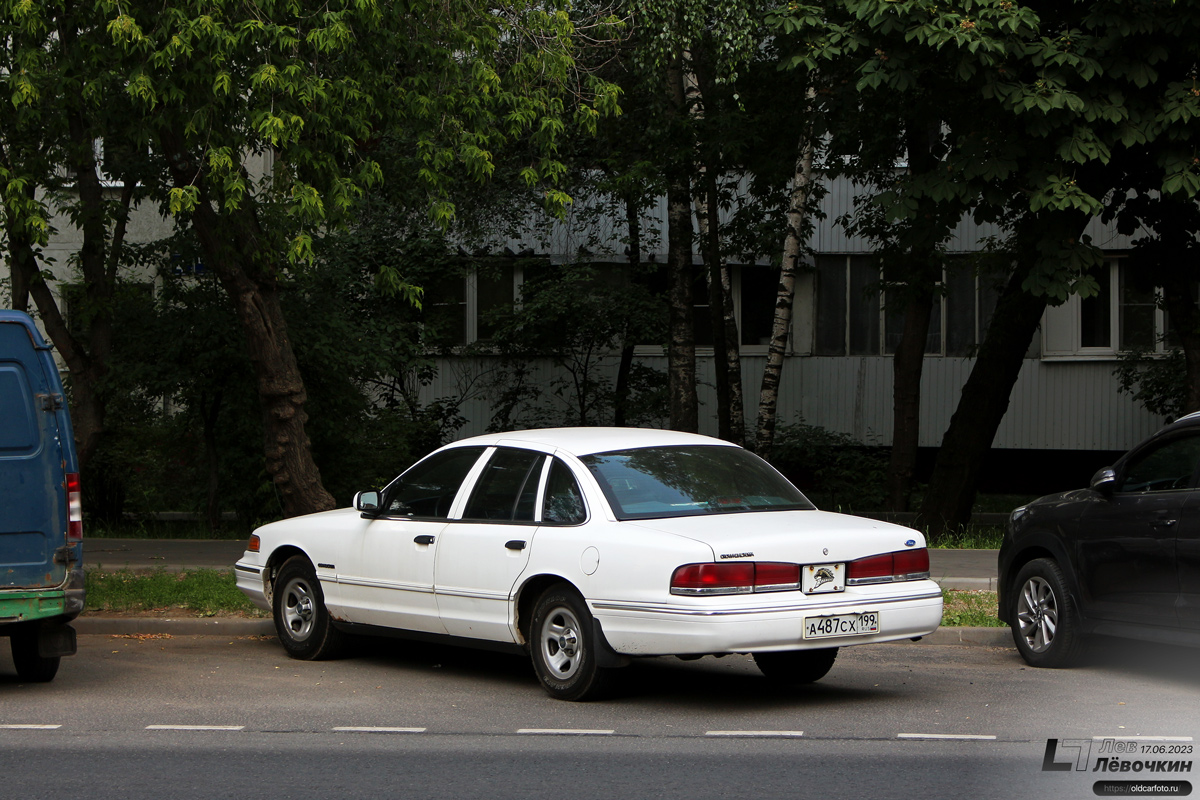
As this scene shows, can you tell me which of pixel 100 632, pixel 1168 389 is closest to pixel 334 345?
pixel 100 632

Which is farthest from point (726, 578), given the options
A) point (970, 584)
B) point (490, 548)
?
point (970, 584)

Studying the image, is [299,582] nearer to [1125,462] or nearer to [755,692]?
[755,692]

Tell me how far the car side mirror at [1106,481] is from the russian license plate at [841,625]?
84.7 inches

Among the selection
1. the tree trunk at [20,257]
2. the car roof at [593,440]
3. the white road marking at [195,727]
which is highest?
the tree trunk at [20,257]

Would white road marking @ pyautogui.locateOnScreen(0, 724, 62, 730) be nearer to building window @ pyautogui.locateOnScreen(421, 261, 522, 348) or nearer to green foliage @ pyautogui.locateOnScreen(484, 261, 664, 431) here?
green foliage @ pyautogui.locateOnScreen(484, 261, 664, 431)

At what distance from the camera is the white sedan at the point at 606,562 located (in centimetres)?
683

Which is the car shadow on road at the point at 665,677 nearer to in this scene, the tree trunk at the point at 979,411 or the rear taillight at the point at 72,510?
the rear taillight at the point at 72,510

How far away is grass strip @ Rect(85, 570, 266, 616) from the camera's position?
35.6ft

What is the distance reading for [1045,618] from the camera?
8797 mm

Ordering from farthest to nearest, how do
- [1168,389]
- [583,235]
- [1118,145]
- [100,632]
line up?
[583,235] → [1168,389] → [1118,145] → [100,632]

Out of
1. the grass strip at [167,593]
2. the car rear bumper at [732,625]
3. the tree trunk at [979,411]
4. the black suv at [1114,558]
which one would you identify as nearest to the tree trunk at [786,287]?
the tree trunk at [979,411]

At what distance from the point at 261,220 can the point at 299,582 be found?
16.7 feet

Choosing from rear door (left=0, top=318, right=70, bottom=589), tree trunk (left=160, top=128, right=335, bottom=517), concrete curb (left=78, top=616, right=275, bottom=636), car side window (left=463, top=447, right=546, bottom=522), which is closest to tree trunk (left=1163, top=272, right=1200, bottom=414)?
car side window (left=463, top=447, right=546, bottom=522)

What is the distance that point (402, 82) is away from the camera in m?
13.1
